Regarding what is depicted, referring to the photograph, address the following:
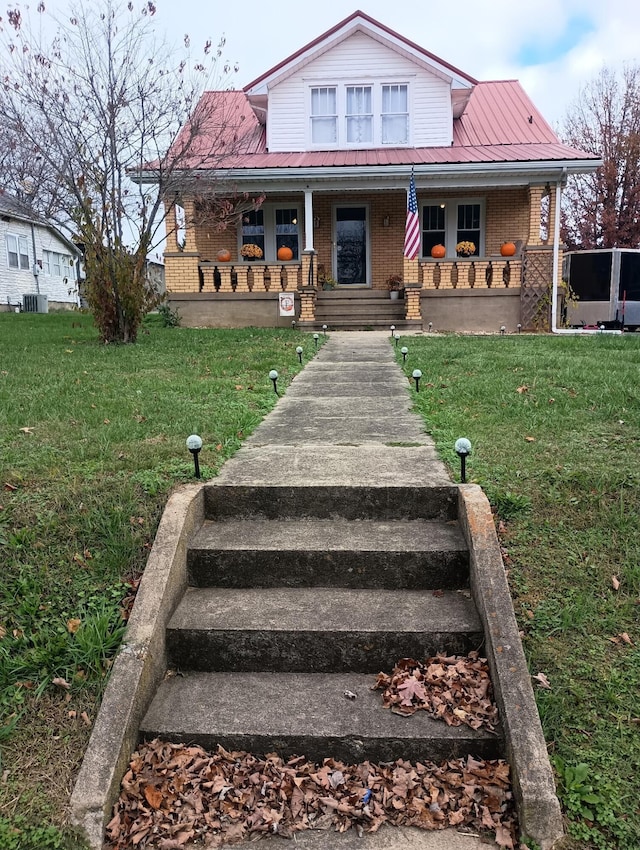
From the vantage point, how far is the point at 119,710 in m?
2.61

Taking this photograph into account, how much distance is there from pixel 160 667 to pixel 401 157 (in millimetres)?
15603

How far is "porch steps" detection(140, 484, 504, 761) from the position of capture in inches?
104

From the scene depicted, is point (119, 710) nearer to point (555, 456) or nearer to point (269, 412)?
point (555, 456)

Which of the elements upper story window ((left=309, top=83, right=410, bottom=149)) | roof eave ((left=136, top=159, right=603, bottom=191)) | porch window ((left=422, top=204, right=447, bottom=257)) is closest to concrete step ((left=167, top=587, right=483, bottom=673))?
roof eave ((left=136, top=159, right=603, bottom=191))

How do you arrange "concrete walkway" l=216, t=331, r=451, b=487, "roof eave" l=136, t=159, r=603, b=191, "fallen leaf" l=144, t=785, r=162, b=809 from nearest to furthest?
"fallen leaf" l=144, t=785, r=162, b=809 < "concrete walkway" l=216, t=331, r=451, b=487 < "roof eave" l=136, t=159, r=603, b=191

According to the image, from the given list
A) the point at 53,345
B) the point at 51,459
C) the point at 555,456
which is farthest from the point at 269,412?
the point at 53,345

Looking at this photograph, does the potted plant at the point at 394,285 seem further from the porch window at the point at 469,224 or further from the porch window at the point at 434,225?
the porch window at the point at 469,224

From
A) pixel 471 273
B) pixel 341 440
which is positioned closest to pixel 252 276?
pixel 471 273

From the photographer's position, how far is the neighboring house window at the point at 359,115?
17375 millimetres

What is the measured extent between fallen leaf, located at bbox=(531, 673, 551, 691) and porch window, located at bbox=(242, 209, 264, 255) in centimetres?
1699

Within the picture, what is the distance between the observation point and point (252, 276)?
53.2ft

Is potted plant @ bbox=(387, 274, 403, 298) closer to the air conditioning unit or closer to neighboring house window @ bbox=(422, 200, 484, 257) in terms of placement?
neighboring house window @ bbox=(422, 200, 484, 257)

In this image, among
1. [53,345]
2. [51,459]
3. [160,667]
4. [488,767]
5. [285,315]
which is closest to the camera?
[488,767]

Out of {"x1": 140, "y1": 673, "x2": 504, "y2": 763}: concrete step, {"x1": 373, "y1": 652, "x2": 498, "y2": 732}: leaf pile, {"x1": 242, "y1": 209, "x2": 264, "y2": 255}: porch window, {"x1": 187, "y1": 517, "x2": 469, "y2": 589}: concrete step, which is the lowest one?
{"x1": 140, "y1": 673, "x2": 504, "y2": 763}: concrete step
